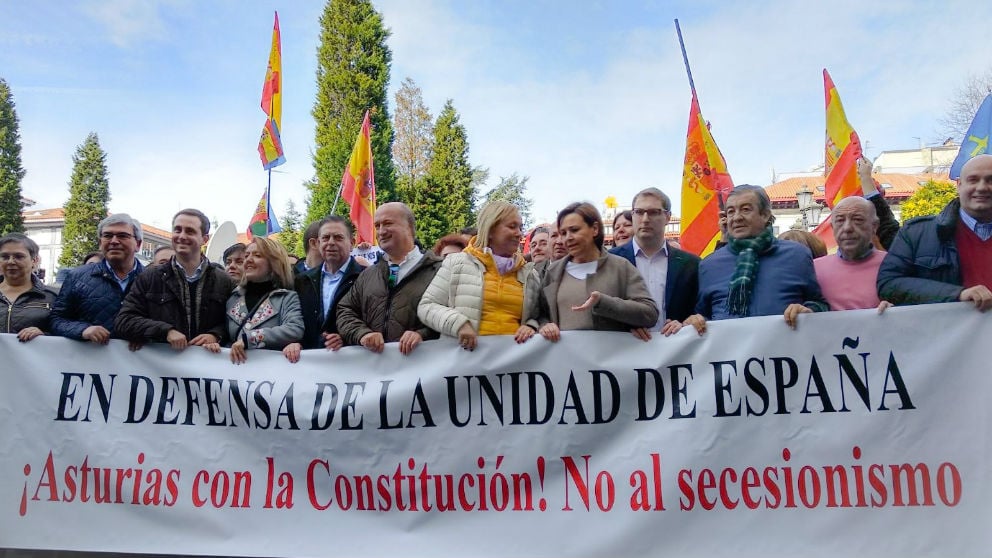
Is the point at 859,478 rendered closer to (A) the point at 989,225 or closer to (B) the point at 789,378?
(B) the point at 789,378

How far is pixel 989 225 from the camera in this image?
3438mm

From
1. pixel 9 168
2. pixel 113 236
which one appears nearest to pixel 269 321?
pixel 113 236

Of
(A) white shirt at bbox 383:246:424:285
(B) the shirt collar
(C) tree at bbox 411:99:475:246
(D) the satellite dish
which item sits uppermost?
(C) tree at bbox 411:99:475:246

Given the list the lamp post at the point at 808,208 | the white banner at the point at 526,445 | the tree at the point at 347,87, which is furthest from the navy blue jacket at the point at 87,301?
the tree at the point at 347,87

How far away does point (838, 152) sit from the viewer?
7512 millimetres

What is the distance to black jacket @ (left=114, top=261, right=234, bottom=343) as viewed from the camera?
4.02m

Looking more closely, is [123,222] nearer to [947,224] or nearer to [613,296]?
[613,296]

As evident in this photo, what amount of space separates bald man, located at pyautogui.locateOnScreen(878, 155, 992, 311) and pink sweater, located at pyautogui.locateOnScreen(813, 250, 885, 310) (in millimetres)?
192

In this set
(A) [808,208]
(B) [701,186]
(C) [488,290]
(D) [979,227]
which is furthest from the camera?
(A) [808,208]

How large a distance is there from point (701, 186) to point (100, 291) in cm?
519

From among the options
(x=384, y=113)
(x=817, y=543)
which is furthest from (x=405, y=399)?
(x=384, y=113)

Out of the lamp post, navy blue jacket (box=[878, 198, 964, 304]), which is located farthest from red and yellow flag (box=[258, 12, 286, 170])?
the lamp post

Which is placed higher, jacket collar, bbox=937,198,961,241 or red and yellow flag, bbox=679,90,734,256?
red and yellow flag, bbox=679,90,734,256

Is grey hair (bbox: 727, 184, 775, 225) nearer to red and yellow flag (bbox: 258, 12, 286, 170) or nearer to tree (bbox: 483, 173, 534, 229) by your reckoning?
red and yellow flag (bbox: 258, 12, 286, 170)
